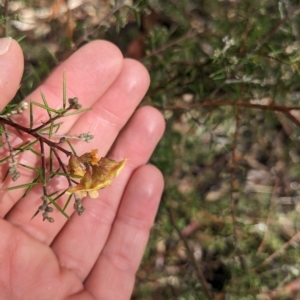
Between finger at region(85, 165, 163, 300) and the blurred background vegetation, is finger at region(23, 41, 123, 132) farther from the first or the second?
finger at region(85, 165, 163, 300)

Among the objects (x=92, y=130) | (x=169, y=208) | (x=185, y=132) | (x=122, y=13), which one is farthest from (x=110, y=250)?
(x=122, y=13)

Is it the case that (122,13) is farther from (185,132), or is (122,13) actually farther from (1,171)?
(1,171)

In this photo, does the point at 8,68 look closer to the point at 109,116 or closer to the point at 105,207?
the point at 109,116

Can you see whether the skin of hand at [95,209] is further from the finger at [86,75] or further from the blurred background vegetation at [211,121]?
the blurred background vegetation at [211,121]

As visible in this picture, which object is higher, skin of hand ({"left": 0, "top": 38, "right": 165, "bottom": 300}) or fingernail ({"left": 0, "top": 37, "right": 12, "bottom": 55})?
fingernail ({"left": 0, "top": 37, "right": 12, "bottom": 55})

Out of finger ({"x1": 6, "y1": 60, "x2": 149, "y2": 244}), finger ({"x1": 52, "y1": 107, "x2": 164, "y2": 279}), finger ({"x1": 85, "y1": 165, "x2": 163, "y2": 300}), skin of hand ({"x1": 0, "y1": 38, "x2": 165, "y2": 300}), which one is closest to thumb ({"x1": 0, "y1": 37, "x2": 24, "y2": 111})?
skin of hand ({"x1": 0, "y1": 38, "x2": 165, "y2": 300})

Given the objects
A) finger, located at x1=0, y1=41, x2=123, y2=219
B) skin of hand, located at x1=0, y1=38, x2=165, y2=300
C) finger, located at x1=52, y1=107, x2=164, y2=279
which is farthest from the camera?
finger, located at x1=52, y1=107, x2=164, y2=279

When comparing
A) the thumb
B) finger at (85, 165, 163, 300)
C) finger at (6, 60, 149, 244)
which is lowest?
finger at (85, 165, 163, 300)

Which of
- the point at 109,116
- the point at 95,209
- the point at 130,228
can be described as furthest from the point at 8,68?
the point at 130,228
